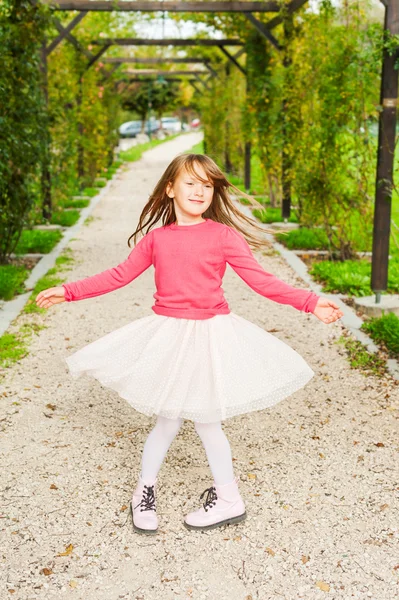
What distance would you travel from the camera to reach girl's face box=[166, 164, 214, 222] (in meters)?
2.87

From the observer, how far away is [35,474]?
3.37 metres

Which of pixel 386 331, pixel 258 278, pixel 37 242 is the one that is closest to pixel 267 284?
pixel 258 278

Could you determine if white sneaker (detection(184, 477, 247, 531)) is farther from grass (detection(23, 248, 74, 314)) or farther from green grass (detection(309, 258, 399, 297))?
green grass (detection(309, 258, 399, 297))

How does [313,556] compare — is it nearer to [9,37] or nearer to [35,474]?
[35,474]

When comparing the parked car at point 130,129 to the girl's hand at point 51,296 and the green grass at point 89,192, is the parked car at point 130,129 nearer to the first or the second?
the green grass at point 89,192

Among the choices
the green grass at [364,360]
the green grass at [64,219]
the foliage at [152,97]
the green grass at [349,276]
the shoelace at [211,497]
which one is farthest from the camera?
the foliage at [152,97]

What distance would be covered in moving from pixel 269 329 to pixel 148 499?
302 cm

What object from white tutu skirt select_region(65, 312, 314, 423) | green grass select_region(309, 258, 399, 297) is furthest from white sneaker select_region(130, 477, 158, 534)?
green grass select_region(309, 258, 399, 297)

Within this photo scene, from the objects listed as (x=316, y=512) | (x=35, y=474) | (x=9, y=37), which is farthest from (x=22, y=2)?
(x=316, y=512)

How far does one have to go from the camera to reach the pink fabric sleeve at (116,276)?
2.96 metres

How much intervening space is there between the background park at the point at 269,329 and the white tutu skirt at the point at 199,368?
0.55 m

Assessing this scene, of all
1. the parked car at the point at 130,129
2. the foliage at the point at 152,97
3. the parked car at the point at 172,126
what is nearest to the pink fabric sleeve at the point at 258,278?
the foliage at the point at 152,97

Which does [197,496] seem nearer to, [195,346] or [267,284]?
[195,346]

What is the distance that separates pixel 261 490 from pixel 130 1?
945 centimetres
